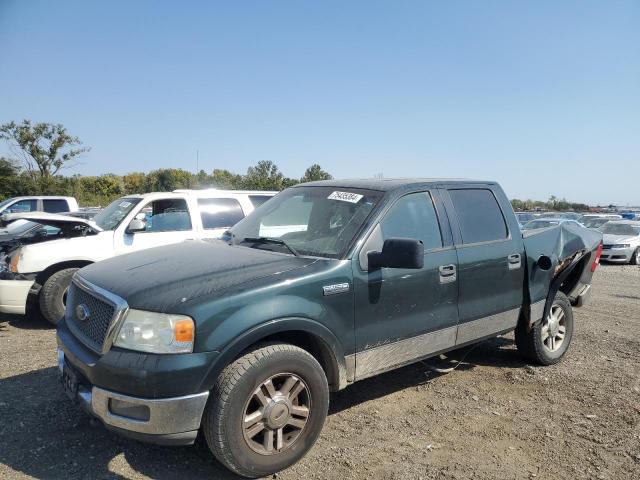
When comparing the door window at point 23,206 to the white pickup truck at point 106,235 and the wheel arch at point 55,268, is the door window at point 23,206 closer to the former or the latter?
the white pickup truck at point 106,235

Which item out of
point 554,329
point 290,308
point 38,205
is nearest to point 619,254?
point 554,329

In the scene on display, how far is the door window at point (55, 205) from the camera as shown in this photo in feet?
51.4

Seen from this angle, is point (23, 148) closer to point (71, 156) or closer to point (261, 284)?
point (71, 156)

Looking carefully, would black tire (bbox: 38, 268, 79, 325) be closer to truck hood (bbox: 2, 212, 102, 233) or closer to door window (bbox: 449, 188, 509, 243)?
truck hood (bbox: 2, 212, 102, 233)

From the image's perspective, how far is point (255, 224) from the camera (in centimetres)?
427

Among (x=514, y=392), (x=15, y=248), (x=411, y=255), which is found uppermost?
(x=411, y=255)

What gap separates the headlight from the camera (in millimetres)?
2678

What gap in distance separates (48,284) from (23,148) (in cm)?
4394

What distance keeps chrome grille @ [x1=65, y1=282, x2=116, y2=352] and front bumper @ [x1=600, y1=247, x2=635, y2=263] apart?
17794mm

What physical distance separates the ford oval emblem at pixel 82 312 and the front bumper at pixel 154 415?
587 mm

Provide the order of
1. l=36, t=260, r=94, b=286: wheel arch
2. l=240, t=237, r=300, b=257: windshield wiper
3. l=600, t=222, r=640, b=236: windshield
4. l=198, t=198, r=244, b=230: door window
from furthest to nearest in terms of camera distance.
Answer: l=600, t=222, r=640, b=236: windshield, l=198, t=198, r=244, b=230: door window, l=36, t=260, r=94, b=286: wheel arch, l=240, t=237, r=300, b=257: windshield wiper

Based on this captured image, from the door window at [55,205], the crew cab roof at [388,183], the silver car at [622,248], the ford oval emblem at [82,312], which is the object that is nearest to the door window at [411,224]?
the crew cab roof at [388,183]

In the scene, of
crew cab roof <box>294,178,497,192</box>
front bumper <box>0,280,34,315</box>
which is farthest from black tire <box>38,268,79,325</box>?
crew cab roof <box>294,178,497,192</box>

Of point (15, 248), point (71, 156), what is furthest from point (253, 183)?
point (15, 248)
